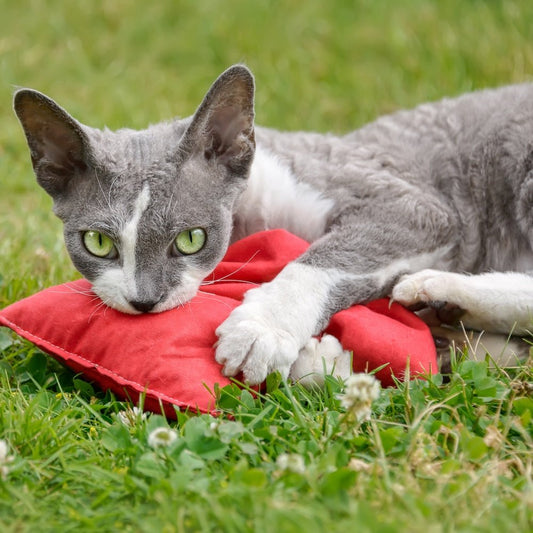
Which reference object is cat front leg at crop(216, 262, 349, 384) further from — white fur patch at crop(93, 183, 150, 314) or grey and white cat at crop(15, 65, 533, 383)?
white fur patch at crop(93, 183, 150, 314)

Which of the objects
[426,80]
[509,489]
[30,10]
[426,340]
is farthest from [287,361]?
[30,10]

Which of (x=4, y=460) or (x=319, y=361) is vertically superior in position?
(x=4, y=460)

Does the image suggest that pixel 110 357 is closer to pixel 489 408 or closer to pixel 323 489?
pixel 323 489

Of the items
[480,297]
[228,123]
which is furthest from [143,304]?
[480,297]

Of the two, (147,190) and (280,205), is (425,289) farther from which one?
(147,190)

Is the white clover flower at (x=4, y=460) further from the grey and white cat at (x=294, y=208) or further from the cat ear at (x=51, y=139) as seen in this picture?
the cat ear at (x=51, y=139)

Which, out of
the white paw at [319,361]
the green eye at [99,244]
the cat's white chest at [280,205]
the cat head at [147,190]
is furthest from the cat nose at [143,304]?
the cat's white chest at [280,205]

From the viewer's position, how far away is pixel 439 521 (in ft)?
4.64

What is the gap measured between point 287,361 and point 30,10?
4975mm

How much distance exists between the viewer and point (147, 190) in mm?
2182

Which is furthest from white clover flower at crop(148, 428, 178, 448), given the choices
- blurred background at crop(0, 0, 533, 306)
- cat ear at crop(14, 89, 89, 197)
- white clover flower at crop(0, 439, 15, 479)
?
blurred background at crop(0, 0, 533, 306)

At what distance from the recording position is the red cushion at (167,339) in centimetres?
200

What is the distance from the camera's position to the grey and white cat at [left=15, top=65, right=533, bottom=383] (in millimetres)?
2150

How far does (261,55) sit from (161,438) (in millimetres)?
4098
